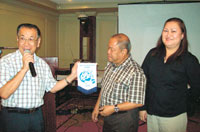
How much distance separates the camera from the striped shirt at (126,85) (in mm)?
1234

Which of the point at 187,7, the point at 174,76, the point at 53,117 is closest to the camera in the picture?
the point at 174,76

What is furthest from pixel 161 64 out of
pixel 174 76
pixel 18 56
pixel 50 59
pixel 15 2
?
pixel 15 2

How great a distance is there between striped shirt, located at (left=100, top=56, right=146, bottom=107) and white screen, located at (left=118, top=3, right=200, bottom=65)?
7.99 feet

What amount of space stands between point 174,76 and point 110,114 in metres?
0.57

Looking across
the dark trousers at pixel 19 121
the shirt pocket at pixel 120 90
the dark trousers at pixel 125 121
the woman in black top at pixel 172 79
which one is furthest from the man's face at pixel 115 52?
the dark trousers at pixel 19 121

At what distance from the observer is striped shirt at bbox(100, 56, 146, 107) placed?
1234 millimetres

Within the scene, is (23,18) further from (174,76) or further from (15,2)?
(174,76)

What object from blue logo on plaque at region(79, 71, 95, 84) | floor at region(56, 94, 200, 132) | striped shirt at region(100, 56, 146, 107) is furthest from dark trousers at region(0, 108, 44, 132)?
floor at region(56, 94, 200, 132)

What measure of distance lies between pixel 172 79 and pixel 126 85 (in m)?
0.37

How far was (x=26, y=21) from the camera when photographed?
5.20m

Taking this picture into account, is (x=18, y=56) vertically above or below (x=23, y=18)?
below

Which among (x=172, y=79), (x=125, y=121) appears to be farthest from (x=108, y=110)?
(x=172, y=79)

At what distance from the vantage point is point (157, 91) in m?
1.36

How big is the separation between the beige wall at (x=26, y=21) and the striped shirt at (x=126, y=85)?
4090 millimetres
